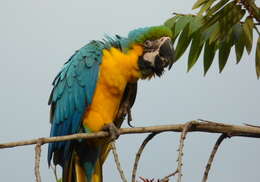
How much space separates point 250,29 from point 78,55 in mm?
1096

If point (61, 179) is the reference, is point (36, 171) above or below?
above

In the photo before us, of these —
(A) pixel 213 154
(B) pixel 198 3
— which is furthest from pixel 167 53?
(A) pixel 213 154

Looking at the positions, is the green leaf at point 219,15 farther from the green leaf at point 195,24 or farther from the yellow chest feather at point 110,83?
the yellow chest feather at point 110,83

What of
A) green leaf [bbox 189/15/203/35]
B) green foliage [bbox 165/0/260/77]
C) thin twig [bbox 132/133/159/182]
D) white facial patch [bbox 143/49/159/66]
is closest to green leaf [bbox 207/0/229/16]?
green foliage [bbox 165/0/260/77]

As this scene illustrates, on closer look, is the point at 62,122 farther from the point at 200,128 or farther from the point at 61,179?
the point at 200,128

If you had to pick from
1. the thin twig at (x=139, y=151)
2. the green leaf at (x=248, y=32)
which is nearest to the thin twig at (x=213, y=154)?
the thin twig at (x=139, y=151)

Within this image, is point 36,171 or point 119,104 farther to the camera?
point 119,104

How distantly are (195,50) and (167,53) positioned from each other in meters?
0.35

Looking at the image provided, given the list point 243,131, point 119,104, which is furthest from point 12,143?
point 119,104

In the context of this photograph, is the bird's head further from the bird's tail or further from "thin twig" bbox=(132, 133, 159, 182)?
"thin twig" bbox=(132, 133, 159, 182)

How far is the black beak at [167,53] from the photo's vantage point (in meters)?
2.54

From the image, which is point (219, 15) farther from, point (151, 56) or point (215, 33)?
point (151, 56)

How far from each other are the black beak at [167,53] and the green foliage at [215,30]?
107 mm

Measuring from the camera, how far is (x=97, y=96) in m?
2.61
